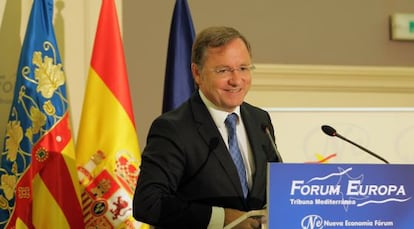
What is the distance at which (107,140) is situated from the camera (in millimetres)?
3596

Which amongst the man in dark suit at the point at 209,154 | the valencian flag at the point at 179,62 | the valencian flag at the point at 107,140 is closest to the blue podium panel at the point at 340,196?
the man in dark suit at the point at 209,154

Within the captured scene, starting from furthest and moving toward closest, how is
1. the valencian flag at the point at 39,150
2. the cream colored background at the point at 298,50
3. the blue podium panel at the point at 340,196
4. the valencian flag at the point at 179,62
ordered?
the cream colored background at the point at 298,50
the valencian flag at the point at 179,62
the valencian flag at the point at 39,150
the blue podium panel at the point at 340,196

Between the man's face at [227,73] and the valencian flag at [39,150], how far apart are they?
127 cm

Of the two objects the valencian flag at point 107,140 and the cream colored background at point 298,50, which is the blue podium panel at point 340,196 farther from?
the cream colored background at point 298,50

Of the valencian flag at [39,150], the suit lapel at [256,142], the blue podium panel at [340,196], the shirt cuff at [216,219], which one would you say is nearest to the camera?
the blue podium panel at [340,196]

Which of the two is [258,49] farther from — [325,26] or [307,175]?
[307,175]

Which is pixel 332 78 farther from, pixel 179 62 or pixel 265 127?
pixel 265 127

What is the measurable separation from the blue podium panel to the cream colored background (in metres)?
2.39

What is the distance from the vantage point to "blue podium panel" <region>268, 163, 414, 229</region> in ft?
6.36

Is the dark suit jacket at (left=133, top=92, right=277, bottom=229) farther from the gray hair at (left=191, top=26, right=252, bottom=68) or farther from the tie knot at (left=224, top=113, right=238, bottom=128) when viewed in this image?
the gray hair at (left=191, top=26, right=252, bottom=68)

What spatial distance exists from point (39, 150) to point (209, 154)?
138 cm

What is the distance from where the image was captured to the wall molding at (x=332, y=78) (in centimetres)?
447

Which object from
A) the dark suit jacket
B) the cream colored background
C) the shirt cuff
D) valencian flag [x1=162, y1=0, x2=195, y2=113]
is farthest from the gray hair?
the cream colored background

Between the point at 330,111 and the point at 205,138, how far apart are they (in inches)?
56.9
